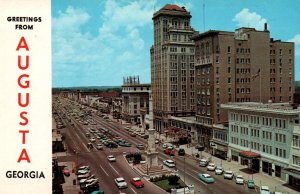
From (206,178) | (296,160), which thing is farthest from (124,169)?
(296,160)

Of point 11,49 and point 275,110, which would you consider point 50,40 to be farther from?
point 275,110

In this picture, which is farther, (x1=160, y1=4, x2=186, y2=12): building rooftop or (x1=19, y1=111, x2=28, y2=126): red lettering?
(x1=160, y1=4, x2=186, y2=12): building rooftop

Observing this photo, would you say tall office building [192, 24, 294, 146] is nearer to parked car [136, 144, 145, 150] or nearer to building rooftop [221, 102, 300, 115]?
building rooftop [221, 102, 300, 115]

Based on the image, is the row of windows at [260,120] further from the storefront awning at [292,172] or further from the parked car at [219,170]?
the parked car at [219,170]

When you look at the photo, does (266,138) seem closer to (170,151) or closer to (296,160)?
(296,160)

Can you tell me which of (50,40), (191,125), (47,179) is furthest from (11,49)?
(191,125)

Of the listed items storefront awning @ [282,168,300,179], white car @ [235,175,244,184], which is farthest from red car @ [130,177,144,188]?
storefront awning @ [282,168,300,179]

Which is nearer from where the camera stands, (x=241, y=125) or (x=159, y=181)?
(x=159, y=181)
